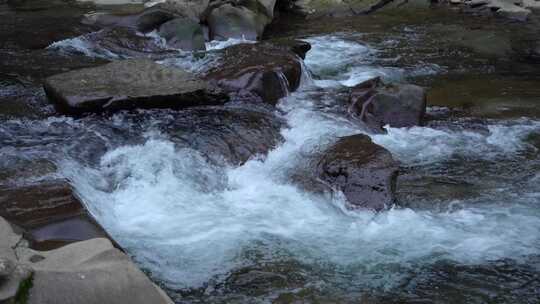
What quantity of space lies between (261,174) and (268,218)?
0.82 meters

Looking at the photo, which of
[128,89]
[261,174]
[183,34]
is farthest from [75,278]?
[183,34]

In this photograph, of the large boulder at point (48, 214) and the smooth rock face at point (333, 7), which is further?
the smooth rock face at point (333, 7)

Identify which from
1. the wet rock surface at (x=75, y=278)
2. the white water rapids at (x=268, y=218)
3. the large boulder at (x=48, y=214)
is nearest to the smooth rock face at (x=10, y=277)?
the wet rock surface at (x=75, y=278)

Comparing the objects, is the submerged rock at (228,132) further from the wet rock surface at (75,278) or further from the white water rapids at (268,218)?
the wet rock surface at (75,278)

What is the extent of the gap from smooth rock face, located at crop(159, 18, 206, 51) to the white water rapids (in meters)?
3.82

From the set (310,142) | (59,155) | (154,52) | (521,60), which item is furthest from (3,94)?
(521,60)

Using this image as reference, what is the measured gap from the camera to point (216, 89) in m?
7.18

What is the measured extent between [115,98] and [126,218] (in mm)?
1941

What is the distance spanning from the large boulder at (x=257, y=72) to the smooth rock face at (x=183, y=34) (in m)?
1.62

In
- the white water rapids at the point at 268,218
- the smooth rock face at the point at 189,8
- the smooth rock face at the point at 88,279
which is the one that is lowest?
the white water rapids at the point at 268,218

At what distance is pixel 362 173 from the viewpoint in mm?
5590

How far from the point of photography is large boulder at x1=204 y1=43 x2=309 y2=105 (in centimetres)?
740

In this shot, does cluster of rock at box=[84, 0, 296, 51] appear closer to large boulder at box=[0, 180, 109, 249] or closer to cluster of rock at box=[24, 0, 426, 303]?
cluster of rock at box=[24, 0, 426, 303]

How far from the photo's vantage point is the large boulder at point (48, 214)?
157 inches
